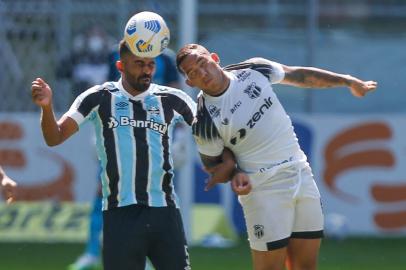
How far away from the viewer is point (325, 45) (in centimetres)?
1400

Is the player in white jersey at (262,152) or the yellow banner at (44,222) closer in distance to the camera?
the player in white jersey at (262,152)

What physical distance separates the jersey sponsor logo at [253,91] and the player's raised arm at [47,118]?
1069mm

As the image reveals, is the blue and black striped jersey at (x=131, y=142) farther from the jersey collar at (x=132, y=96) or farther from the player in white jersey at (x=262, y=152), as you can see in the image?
the player in white jersey at (x=262, y=152)

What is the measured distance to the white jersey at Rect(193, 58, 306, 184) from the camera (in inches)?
276

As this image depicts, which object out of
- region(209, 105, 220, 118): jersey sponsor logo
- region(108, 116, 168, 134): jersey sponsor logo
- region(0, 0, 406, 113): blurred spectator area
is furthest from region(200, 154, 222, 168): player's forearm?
region(0, 0, 406, 113): blurred spectator area

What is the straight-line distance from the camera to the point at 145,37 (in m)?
Result: 6.89

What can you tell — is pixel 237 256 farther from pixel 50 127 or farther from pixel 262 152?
pixel 50 127

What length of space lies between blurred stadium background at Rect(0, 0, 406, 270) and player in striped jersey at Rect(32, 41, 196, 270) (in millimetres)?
4458

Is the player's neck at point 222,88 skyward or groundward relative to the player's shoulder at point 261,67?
groundward

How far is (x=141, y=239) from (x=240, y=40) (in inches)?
277

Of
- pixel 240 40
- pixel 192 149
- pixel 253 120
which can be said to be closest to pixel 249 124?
pixel 253 120

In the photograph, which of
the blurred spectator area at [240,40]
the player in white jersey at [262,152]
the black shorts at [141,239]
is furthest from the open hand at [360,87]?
the blurred spectator area at [240,40]

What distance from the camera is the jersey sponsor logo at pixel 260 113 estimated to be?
7.04m

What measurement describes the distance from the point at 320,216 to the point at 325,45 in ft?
22.9
